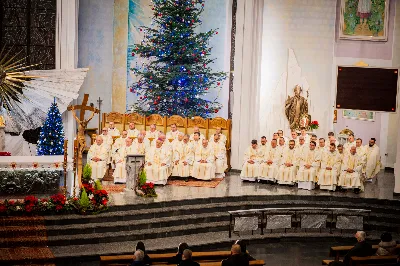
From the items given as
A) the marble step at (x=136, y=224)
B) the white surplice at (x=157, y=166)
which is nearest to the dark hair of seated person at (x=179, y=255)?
the marble step at (x=136, y=224)

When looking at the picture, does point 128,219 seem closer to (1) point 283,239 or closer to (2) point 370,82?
(1) point 283,239

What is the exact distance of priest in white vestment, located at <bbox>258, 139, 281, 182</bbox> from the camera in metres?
19.3

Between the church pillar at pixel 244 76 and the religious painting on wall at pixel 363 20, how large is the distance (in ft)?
9.88


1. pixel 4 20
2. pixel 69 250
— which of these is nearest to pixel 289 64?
pixel 4 20

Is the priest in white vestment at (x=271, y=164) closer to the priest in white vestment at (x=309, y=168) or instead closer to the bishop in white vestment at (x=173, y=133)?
the priest in white vestment at (x=309, y=168)

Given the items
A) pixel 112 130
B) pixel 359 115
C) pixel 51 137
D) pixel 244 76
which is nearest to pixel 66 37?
pixel 112 130

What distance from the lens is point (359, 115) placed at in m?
22.8

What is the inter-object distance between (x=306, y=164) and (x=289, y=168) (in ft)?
1.47

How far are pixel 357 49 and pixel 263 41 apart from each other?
2.78 meters

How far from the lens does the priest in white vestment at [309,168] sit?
18.8 meters

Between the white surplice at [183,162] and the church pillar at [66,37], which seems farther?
the church pillar at [66,37]

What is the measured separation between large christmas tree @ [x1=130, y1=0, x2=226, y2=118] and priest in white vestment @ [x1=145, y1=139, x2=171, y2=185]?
12.9 ft

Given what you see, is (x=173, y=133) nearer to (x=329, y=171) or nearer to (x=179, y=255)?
(x=329, y=171)

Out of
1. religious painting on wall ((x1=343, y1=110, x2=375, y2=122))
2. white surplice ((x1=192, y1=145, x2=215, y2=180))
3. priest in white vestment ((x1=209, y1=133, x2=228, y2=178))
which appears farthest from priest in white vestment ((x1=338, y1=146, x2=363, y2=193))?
religious painting on wall ((x1=343, y1=110, x2=375, y2=122))
